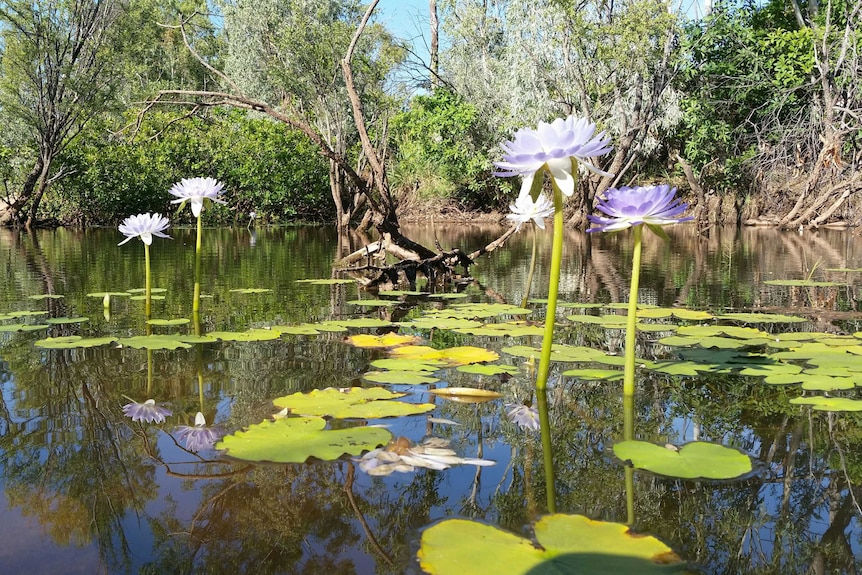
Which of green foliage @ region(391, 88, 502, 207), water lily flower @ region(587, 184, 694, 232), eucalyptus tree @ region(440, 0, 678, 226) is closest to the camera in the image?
water lily flower @ region(587, 184, 694, 232)

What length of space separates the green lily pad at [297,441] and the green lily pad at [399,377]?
497 mm

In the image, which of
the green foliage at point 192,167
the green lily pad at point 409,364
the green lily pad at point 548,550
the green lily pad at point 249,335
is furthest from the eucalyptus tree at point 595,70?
the green lily pad at point 548,550

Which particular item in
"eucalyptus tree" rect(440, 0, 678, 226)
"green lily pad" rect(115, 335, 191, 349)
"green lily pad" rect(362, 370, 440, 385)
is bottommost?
"green lily pad" rect(362, 370, 440, 385)

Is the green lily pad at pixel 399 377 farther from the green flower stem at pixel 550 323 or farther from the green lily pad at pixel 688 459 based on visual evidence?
the green lily pad at pixel 688 459

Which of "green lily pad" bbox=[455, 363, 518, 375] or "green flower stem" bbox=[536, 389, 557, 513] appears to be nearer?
"green flower stem" bbox=[536, 389, 557, 513]

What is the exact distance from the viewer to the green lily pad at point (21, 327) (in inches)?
126

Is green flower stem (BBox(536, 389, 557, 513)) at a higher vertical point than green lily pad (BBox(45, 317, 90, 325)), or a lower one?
Result: lower

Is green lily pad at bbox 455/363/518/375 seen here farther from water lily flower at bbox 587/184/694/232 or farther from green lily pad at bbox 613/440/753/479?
green lily pad at bbox 613/440/753/479

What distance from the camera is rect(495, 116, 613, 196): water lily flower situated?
69.7 inches

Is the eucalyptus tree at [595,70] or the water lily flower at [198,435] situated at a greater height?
the eucalyptus tree at [595,70]

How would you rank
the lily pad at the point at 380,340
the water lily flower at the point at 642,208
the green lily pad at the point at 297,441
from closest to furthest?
the green lily pad at the point at 297,441
the water lily flower at the point at 642,208
the lily pad at the point at 380,340

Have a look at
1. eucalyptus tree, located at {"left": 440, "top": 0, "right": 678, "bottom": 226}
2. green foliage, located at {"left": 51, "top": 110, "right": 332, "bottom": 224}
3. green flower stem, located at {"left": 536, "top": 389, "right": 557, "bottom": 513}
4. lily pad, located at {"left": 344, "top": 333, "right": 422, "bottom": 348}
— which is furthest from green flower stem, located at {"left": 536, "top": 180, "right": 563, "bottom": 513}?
green foliage, located at {"left": 51, "top": 110, "right": 332, "bottom": 224}

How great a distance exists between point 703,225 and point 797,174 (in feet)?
6.52

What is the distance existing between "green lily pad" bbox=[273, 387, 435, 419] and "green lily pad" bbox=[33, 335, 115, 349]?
124 cm
